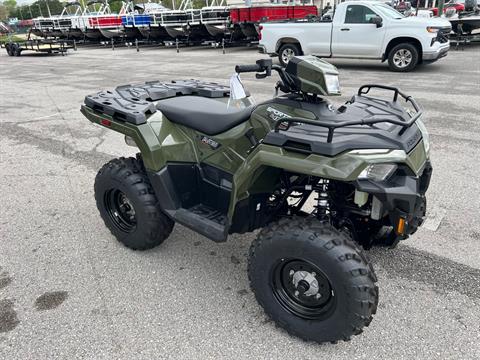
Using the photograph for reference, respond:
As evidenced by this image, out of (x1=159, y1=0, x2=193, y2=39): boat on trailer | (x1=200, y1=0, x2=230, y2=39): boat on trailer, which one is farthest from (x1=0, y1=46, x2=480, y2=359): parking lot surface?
(x1=159, y1=0, x2=193, y2=39): boat on trailer

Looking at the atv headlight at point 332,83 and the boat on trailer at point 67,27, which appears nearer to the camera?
the atv headlight at point 332,83

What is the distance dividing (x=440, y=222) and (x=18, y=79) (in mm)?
14409

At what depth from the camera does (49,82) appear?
12.6m

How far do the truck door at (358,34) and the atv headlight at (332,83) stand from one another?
9998mm

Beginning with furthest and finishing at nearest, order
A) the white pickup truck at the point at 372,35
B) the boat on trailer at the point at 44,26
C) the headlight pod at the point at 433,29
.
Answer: the boat on trailer at the point at 44,26, the white pickup truck at the point at 372,35, the headlight pod at the point at 433,29

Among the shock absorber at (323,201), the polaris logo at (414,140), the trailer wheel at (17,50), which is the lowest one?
the trailer wheel at (17,50)

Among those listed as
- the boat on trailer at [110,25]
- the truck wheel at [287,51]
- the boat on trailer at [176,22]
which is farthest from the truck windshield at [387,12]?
the boat on trailer at [110,25]

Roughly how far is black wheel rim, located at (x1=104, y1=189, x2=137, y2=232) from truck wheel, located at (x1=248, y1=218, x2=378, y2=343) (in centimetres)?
140

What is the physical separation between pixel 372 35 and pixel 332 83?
33.2 feet

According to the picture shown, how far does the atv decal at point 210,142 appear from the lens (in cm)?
279

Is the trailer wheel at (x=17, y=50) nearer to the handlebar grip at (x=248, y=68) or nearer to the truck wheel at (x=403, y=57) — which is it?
the truck wheel at (x=403, y=57)

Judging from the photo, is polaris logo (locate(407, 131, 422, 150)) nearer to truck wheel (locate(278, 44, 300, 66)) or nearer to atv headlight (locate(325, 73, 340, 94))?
atv headlight (locate(325, 73, 340, 94))

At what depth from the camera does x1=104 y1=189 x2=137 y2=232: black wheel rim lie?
3365 millimetres

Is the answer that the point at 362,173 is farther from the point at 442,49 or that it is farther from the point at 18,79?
the point at 18,79
